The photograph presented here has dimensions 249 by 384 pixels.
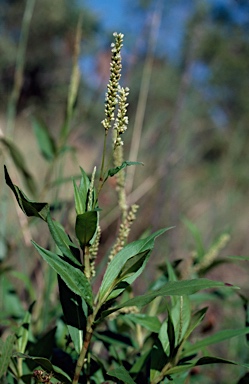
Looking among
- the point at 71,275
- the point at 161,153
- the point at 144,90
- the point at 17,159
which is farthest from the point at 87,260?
the point at 161,153

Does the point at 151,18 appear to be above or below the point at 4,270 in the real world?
above

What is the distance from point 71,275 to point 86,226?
0.18 feet

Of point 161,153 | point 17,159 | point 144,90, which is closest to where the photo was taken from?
point 17,159

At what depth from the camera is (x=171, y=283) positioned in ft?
1.75

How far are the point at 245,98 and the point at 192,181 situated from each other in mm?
10545

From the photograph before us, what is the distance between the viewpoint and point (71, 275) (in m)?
0.53

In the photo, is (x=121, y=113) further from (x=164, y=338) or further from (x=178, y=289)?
(x=164, y=338)

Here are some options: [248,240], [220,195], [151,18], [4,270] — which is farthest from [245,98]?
[4,270]

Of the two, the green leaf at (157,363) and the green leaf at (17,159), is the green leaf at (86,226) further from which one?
the green leaf at (17,159)

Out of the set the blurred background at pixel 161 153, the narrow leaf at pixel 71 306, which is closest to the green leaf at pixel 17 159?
the blurred background at pixel 161 153

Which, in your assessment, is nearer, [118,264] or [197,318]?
[118,264]

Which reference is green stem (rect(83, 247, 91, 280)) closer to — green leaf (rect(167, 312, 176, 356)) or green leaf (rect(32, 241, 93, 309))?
green leaf (rect(32, 241, 93, 309))

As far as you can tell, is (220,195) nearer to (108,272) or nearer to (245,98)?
(108,272)

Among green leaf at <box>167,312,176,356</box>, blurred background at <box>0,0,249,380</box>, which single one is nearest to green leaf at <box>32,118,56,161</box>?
blurred background at <box>0,0,249,380</box>
